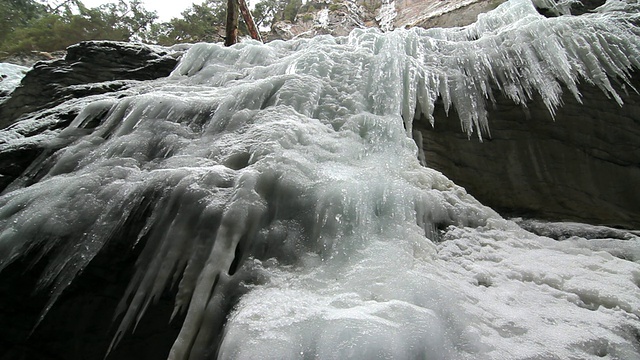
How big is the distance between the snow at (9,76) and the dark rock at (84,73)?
1.12 m

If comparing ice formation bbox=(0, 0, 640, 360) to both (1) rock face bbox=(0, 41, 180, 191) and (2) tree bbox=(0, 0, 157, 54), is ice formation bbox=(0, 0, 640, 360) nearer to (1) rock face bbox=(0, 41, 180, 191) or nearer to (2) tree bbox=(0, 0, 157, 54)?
(1) rock face bbox=(0, 41, 180, 191)

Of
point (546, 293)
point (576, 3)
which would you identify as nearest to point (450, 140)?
point (546, 293)

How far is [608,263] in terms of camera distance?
7.31ft

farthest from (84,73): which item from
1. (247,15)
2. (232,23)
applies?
(247,15)

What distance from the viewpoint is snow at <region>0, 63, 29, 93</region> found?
5871 millimetres

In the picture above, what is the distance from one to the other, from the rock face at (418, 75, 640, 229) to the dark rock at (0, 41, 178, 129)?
13.4 ft

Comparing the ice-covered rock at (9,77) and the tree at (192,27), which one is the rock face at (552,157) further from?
the tree at (192,27)

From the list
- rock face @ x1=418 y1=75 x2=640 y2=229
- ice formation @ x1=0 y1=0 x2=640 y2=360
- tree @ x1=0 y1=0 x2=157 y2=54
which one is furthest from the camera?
tree @ x1=0 y1=0 x2=157 y2=54

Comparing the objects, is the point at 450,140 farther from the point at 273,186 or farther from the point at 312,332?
the point at 312,332

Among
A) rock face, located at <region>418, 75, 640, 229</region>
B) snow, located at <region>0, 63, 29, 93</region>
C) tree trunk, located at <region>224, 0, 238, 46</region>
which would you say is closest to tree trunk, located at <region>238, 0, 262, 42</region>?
tree trunk, located at <region>224, 0, 238, 46</region>

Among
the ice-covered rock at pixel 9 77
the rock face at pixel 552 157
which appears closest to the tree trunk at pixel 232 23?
the ice-covered rock at pixel 9 77

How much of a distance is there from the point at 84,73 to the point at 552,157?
6.00 metres

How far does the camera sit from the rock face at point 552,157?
3.45 m

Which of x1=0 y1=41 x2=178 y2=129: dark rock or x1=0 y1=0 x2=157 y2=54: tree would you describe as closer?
x1=0 y1=41 x2=178 y2=129: dark rock
